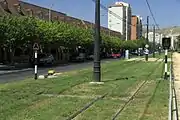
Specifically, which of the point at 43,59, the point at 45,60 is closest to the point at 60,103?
the point at 43,59

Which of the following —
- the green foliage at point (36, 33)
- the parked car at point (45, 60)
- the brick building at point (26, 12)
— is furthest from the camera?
the brick building at point (26, 12)

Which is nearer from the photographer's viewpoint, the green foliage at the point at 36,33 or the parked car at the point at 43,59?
the green foliage at the point at 36,33

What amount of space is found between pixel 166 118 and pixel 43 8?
238 ft

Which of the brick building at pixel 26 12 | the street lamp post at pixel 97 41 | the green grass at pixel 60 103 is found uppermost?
the brick building at pixel 26 12

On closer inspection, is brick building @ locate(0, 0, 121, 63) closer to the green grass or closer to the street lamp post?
the street lamp post

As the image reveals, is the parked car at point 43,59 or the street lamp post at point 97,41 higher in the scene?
the street lamp post at point 97,41

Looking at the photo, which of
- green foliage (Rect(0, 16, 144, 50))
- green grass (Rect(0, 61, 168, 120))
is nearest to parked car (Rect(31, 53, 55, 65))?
green foliage (Rect(0, 16, 144, 50))

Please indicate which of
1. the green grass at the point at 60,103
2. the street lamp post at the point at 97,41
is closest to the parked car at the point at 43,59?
the street lamp post at the point at 97,41

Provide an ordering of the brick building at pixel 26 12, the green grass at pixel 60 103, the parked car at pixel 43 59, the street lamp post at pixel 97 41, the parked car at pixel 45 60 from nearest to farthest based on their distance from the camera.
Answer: the green grass at pixel 60 103 → the street lamp post at pixel 97 41 → the parked car at pixel 43 59 → the parked car at pixel 45 60 → the brick building at pixel 26 12

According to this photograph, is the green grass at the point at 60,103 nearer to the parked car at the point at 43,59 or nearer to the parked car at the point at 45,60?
the parked car at the point at 43,59

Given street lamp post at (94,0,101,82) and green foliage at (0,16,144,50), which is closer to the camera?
street lamp post at (94,0,101,82)

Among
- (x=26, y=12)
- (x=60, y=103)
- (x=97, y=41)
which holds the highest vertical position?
(x=26, y=12)

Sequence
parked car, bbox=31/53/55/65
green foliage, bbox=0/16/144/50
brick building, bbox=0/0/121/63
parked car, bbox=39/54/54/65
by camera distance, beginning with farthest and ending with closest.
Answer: brick building, bbox=0/0/121/63 < parked car, bbox=39/54/54/65 < parked car, bbox=31/53/55/65 < green foliage, bbox=0/16/144/50

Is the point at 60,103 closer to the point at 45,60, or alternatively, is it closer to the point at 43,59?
the point at 43,59
